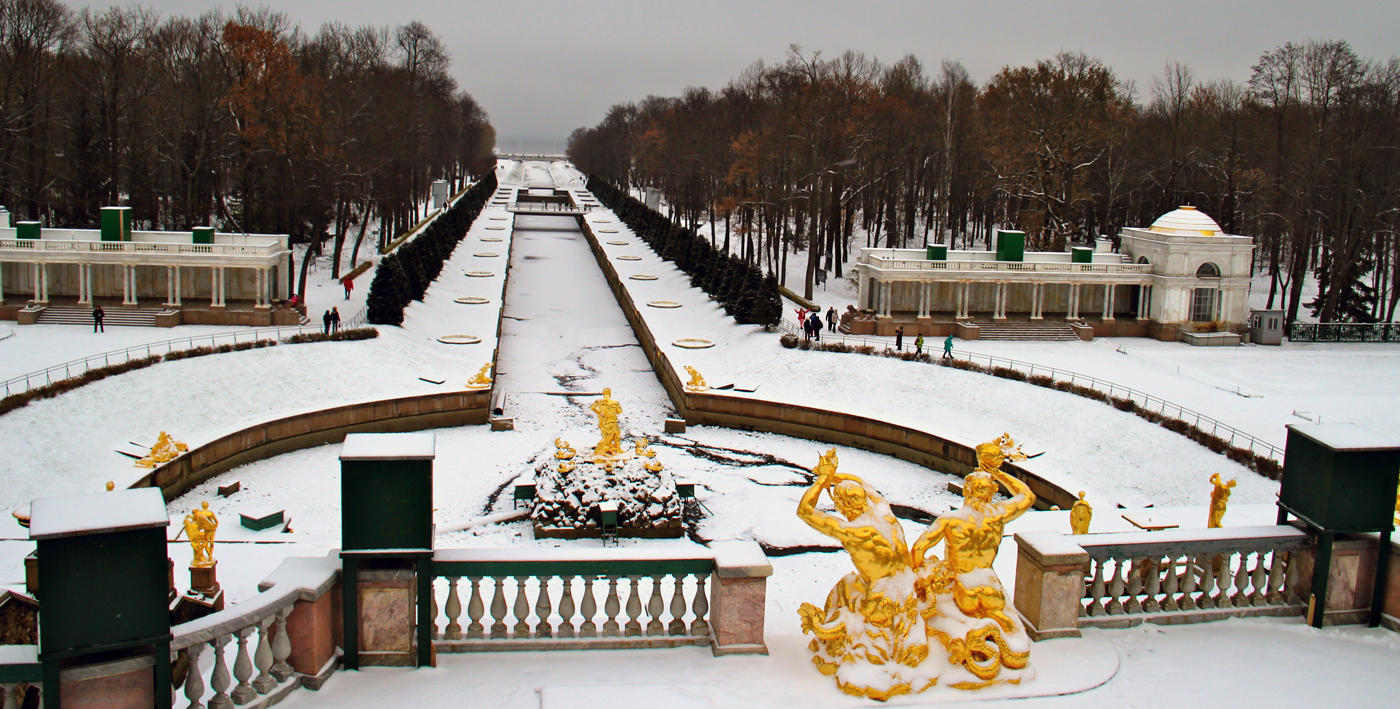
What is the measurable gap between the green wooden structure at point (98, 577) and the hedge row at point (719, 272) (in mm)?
39077

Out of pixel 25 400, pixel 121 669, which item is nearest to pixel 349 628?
pixel 121 669

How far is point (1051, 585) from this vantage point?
32.1 ft

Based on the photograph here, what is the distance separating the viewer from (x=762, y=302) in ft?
150

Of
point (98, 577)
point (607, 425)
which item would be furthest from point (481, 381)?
point (98, 577)

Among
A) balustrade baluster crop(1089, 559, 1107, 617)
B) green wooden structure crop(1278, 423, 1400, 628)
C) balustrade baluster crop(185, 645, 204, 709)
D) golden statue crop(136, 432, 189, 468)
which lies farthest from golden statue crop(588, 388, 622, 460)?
balustrade baluster crop(185, 645, 204, 709)

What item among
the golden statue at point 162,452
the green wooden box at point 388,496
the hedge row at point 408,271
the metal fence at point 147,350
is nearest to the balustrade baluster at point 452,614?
the green wooden box at point 388,496

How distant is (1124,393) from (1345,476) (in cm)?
2715

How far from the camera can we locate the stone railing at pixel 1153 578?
9820 mm

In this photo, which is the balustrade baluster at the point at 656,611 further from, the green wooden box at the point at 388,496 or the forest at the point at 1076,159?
the forest at the point at 1076,159

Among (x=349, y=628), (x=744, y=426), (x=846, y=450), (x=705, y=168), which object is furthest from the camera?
(x=705, y=168)

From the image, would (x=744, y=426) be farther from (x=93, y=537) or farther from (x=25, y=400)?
(x=93, y=537)

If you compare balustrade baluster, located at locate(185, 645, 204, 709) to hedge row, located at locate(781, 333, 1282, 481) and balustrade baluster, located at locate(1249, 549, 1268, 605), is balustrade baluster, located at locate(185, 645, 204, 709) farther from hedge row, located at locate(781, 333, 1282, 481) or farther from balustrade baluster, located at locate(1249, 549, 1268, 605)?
hedge row, located at locate(781, 333, 1282, 481)

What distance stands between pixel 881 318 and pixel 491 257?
105ft

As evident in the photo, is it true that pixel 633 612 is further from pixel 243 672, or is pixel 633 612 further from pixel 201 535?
pixel 201 535
